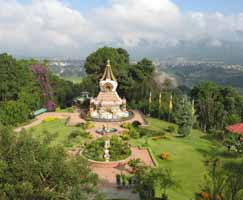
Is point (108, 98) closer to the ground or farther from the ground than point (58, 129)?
farther from the ground

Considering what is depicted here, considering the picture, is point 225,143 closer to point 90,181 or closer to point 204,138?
point 204,138

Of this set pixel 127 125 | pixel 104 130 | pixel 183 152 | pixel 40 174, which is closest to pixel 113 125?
pixel 127 125

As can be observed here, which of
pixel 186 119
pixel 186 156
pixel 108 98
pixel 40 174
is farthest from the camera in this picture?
pixel 108 98

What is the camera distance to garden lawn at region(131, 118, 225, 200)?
1762 cm

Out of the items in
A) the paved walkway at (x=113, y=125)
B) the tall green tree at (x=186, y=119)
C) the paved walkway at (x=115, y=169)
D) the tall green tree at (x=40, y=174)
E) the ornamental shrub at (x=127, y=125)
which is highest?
the tall green tree at (x=40, y=174)

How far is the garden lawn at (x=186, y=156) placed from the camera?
17.6 m

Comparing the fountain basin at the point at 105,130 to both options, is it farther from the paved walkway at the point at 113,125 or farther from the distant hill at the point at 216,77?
the distant hill at the point at 216,77

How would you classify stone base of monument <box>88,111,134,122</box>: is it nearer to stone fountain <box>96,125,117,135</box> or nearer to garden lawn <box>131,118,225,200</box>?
stone fountain <box>96,125,117,135</box>

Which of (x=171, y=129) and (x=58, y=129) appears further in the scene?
(x=58, y=129)

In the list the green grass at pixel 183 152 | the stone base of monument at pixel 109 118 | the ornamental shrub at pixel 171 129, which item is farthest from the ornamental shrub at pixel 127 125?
the ornamental shrub at pixel 171 129

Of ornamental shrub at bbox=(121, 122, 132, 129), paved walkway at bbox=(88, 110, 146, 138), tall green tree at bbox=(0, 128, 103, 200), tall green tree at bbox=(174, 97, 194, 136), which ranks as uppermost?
tall green tree at bbox=(0, 128, 103, 200)

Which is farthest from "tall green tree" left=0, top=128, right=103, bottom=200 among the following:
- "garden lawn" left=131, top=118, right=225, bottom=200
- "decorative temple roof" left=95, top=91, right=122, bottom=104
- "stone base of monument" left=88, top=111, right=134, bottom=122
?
"decorative temple roof" left=95, top=91, right=122, bottom=104

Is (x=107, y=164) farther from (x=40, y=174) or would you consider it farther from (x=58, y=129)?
(x=58, y=129)

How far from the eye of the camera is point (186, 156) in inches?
925
